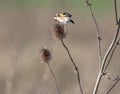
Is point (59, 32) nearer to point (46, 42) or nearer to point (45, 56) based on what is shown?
point (45, 56)

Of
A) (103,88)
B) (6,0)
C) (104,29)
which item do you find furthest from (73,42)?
(103,88)

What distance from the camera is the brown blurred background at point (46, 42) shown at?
7.14 m

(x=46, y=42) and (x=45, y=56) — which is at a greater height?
(x=45, y=56)

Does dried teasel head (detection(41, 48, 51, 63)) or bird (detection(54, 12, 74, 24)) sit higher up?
bird (detection(54, 12, 74, 24))

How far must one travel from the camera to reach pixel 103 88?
21.7 ft

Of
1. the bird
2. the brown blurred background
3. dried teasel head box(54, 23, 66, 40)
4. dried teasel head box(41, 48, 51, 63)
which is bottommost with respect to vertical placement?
the brown blurred background

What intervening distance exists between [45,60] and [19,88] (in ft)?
11.1

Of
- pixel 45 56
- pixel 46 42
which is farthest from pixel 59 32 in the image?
pixel 46 42

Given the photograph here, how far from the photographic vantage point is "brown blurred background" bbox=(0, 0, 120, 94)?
714 centimetres

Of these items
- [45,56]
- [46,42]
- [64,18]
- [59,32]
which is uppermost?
[64,18]

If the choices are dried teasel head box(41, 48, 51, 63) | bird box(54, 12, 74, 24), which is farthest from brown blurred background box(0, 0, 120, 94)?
bird box(54, 12, 74, 24)

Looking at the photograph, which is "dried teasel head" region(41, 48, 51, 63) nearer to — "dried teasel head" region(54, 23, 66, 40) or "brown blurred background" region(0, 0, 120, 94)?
"dried teasel head" region(54, 23, 66, 40)

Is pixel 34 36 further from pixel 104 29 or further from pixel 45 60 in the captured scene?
pixel 45 60

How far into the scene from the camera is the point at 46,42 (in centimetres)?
615
